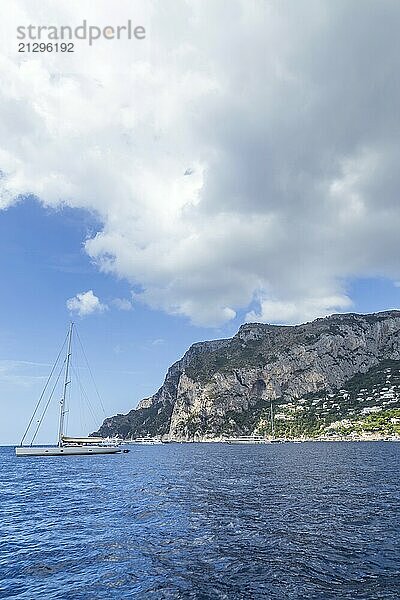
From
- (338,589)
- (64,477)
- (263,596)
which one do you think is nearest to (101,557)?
(263,596)

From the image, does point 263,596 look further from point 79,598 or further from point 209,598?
point 79,598

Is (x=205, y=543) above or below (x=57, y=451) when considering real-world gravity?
below

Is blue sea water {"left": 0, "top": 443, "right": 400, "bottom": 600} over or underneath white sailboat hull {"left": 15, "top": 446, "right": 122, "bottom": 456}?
underneath

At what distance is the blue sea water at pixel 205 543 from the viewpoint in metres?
22.6

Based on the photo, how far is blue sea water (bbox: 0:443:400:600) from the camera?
22.6m

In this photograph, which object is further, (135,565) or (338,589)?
(135,565)

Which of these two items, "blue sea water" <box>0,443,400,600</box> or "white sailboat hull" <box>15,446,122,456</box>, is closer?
"blue sea water" <box>0,443,400,600</box>

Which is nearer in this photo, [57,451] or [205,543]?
[205,543]

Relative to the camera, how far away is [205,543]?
31.2 metres

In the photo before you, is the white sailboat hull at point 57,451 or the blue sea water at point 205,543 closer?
the blue sea water at point 205,543

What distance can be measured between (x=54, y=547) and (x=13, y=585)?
788 cm

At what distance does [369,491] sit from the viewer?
54344 mm

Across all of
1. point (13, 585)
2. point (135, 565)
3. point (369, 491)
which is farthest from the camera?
point (369, 491)

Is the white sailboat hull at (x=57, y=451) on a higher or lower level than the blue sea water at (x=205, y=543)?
higher
